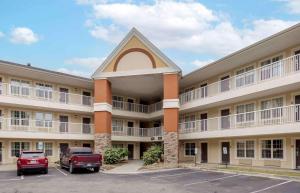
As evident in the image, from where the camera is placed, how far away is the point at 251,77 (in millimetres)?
26609

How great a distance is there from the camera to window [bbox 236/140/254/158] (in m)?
28.3

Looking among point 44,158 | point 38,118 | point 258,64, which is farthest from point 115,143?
point 258,64

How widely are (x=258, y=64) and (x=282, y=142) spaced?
19.9 ft

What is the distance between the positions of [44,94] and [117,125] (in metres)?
9.49

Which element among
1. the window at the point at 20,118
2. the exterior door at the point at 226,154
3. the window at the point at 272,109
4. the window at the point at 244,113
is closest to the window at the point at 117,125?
the window at the point at 20,118

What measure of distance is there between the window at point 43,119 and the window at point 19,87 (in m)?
3.01

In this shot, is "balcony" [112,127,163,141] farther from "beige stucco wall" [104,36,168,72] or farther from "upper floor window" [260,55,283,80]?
"upper floor window" [260,55,283,80]

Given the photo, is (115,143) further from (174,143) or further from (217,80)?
(217,80)

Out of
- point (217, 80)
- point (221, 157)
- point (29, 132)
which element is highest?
point (217, 80)

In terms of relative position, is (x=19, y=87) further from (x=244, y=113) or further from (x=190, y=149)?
(x=244, y=113)

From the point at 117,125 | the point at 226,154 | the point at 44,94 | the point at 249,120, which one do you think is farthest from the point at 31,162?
the point at 117,125

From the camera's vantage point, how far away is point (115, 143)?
40.8m

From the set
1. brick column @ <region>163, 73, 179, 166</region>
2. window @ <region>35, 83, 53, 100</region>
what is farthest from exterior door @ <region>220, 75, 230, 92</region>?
window @ <region>35, 83, 53, 100</region>

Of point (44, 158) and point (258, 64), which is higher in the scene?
point (258, 64)
